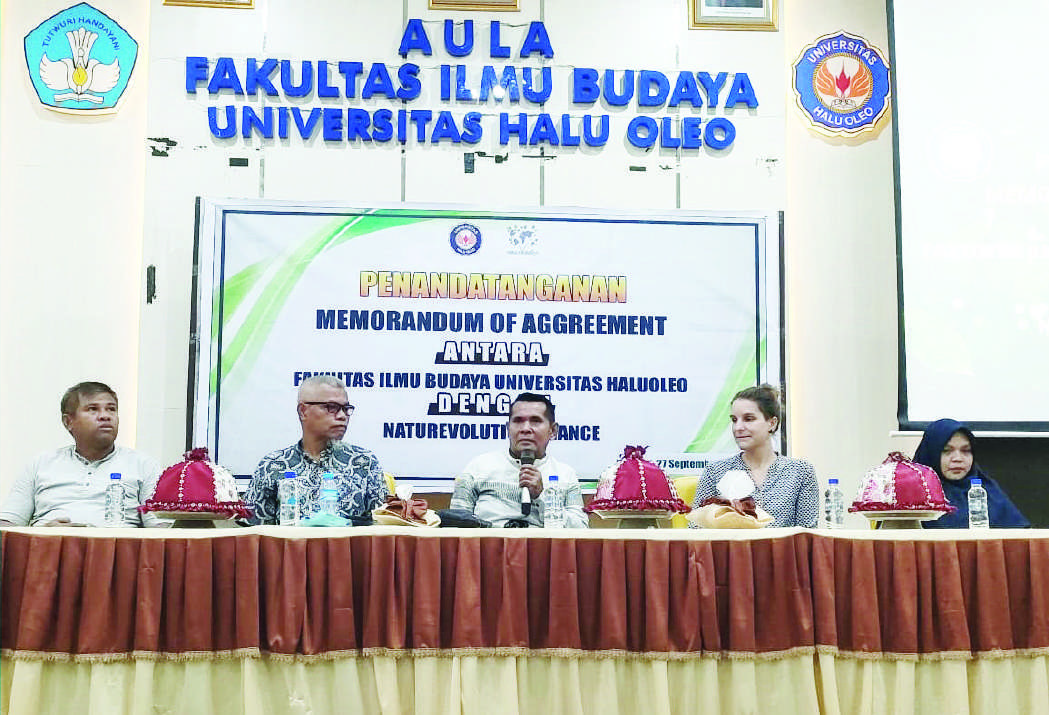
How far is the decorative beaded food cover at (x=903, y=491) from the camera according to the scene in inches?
128

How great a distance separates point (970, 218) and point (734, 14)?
51.7 inches

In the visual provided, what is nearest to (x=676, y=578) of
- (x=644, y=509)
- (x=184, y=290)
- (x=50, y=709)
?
(x=644, y=509)

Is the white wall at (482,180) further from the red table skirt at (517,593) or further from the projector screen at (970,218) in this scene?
the red table skirt at (517,593)

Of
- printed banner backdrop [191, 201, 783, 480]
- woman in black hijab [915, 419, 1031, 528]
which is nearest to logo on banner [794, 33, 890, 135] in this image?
printed banner backdrop [191, 201, 783, 480]

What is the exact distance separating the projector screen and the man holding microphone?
1579 millimetres

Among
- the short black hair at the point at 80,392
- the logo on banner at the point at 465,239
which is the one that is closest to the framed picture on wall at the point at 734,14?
the logo on banner at the point at 465,239

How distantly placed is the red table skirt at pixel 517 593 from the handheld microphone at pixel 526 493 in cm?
67

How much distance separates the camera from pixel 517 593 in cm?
281

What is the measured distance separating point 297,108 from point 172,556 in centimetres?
248

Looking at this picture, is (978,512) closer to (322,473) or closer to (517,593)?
(517,593)

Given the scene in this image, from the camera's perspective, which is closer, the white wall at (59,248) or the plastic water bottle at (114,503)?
the plastic water bottle at (114,503)

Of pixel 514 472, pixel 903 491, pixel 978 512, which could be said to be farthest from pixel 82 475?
pixel 978 512

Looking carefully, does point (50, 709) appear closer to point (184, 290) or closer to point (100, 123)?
point (184, 290)

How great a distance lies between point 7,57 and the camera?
4641 millimetres
